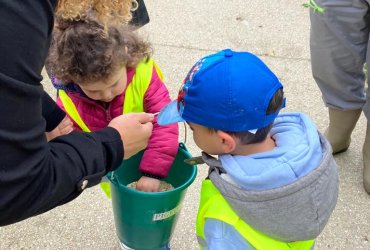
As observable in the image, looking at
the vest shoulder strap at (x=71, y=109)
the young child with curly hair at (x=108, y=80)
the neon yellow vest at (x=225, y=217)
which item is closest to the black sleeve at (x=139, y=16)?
the young child with curly hair at (x=108, y=80)

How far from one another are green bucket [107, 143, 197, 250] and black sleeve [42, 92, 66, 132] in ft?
0.85

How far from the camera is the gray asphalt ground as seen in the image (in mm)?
2242

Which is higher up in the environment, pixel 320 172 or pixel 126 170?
pixel 320 172

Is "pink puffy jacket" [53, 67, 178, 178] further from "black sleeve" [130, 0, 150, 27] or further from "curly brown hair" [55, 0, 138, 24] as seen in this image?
"black sleeve" [130, 0, 150, 27]

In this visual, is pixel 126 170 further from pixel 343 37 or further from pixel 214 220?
pixel 343 37

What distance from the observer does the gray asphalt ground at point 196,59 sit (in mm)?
2242

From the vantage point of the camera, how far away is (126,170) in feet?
6.46

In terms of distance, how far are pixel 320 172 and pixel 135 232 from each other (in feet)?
A: 2.74

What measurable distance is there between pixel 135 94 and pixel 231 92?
0.70m

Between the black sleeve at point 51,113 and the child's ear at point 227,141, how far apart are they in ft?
2.16

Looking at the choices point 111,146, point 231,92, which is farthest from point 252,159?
point 111,146

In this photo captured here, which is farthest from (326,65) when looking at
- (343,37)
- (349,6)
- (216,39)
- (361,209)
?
(216,39)

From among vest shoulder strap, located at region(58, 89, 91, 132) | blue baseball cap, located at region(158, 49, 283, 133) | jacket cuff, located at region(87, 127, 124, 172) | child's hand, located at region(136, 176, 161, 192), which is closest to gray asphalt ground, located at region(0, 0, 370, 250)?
child's hand, located at region(136, 176, 161, 192)

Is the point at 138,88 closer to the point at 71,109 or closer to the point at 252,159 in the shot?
the point at 71,109
